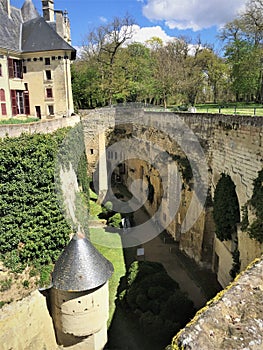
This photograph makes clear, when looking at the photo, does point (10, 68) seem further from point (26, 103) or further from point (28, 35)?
point (28, 35)

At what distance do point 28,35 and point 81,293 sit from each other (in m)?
22.1

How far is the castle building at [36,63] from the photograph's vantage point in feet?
78.7

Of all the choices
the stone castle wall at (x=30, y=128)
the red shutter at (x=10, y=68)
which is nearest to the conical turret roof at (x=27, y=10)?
the red shutter at (x=10, y=68)

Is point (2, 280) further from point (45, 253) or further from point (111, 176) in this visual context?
point (111, 176)

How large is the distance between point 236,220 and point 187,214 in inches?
212

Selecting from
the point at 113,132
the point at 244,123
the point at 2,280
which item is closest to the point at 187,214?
the point at 244,123

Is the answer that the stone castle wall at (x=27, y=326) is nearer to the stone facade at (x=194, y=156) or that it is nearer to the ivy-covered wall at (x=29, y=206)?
the ivy-covered wall at (x=29, y=206)

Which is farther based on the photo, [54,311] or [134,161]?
[134,161]

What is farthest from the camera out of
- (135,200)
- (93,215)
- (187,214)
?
(135,200)

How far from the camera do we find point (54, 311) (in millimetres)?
12797

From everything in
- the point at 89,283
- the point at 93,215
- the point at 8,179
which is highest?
the point at 8,179

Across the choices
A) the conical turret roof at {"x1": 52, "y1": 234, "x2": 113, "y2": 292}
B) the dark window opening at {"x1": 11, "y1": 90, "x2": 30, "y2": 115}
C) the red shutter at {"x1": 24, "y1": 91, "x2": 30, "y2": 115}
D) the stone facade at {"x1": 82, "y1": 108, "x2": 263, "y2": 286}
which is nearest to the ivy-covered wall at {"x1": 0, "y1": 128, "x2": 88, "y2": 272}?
the conical turret roof at {"x1": 52, "y1": 234, "x2": 113, "y2": 292}

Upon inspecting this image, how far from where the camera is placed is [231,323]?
11.0ft

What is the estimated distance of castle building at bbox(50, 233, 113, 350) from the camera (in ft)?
37.8
